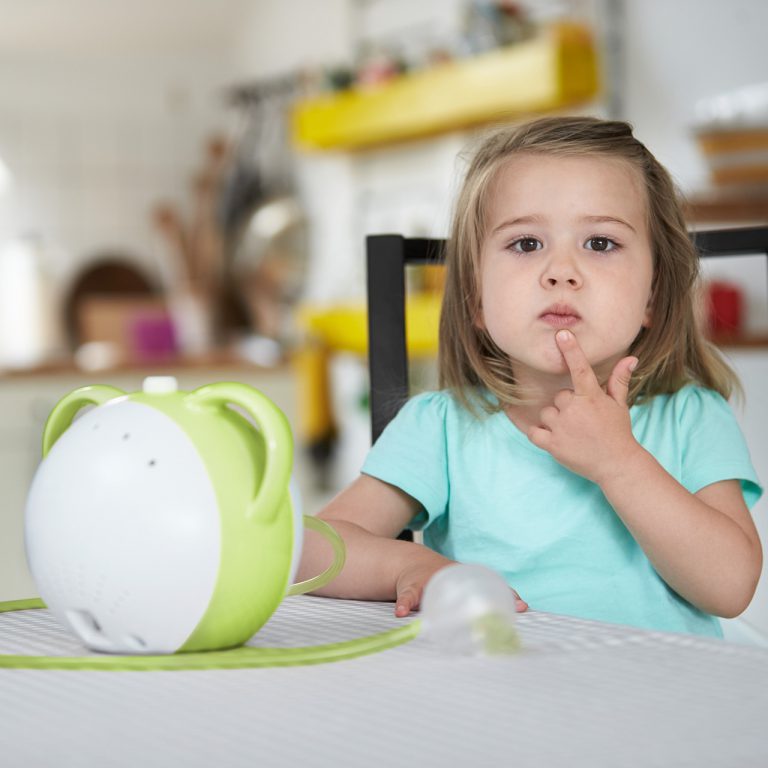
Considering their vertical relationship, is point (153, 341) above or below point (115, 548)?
below

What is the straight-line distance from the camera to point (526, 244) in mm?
813

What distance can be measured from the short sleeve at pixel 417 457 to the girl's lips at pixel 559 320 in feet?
0.45

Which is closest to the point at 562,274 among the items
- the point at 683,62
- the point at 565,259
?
the point at 565,259

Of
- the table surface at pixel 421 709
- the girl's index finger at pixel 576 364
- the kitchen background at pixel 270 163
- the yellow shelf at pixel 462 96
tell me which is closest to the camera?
the table surface at pixel 421 709

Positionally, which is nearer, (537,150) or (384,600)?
(384,600)

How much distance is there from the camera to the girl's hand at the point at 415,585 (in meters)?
0.61

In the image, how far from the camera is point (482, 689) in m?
0.46

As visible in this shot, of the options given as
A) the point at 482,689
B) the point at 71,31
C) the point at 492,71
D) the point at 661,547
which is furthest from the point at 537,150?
the point at 71,31

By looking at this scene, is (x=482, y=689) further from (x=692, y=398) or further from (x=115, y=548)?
(x=692, y=398)

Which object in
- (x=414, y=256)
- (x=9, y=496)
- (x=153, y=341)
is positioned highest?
(x=414, y=256)

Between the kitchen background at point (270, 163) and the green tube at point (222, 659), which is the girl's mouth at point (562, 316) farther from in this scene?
the kitchen background at point (270, 163)

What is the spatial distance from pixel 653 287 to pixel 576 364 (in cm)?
16

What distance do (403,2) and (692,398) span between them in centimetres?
325

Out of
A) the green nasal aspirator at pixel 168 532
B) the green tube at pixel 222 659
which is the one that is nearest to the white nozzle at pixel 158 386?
the green nasal aspirator at pixel 168 532
